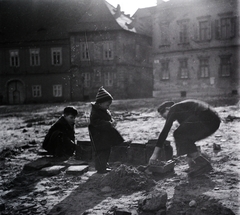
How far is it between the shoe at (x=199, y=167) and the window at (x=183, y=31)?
2251 centimetres

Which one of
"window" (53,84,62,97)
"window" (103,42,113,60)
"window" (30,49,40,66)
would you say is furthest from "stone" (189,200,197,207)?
"window" (30,49,40,66)

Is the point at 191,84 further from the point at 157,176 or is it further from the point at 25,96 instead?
the point at 157,176

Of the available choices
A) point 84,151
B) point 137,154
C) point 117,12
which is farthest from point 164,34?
point 137,154

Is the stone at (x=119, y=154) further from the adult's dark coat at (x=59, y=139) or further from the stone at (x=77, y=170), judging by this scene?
the adult's dark coat at (x=59, y=139)

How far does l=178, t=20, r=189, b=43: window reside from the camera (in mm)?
26156

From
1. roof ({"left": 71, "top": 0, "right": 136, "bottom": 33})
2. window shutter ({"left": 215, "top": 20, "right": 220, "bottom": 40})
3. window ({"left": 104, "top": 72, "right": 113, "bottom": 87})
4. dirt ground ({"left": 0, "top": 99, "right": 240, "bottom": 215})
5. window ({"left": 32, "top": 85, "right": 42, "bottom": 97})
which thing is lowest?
dirt ground ({"left": 0, "top": 99, "right": 240, "bottom": 215})

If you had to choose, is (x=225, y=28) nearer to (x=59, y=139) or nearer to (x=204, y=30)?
(x=204, y=30)

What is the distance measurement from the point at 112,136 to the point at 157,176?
117cm

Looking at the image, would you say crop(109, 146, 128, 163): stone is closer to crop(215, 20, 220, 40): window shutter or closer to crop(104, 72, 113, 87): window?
crop(215, 20, 220, 40): window shutter

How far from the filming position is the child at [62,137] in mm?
6912

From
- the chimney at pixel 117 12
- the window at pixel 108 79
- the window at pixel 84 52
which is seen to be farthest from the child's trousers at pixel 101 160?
the chimney at pixel 117 12

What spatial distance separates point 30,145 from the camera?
28.0ft

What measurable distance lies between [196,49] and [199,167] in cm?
Result: 2215

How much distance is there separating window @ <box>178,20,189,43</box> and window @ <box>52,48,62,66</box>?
1268cm
